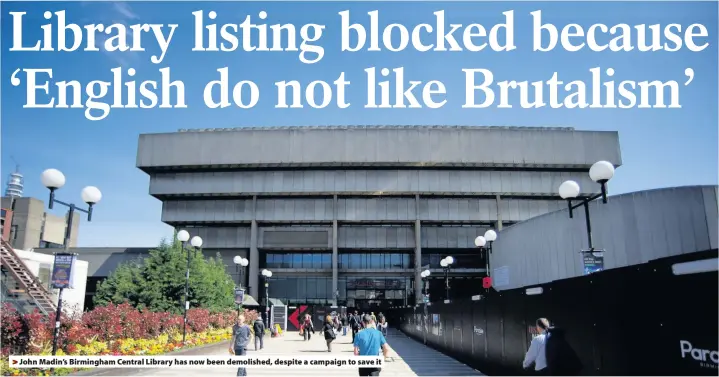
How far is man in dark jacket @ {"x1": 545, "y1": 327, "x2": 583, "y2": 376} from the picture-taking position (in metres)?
6.93

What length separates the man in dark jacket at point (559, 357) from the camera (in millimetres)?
6934

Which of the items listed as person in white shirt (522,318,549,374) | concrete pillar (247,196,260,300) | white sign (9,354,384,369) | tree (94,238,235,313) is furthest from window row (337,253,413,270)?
person in white shirt (522,318,549,374)

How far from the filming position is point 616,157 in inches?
2491

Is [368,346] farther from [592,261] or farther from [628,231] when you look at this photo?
[628,231]

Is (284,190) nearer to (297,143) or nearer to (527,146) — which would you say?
(297,143)

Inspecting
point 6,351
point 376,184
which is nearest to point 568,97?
point 6,351

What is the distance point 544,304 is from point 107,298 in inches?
1495

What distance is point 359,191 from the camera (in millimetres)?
61531

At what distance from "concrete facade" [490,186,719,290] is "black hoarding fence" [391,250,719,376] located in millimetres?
16010

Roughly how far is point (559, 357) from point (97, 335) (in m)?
13.9

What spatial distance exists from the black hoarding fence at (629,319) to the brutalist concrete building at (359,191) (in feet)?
165

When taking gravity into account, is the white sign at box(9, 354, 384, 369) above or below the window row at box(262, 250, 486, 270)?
below

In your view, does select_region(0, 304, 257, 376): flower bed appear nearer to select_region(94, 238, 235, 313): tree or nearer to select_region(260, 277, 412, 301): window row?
select_region(94, 238, 235, 313): tree

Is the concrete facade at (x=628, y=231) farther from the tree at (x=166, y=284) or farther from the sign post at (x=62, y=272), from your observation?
the tree at (x=166, y=284)
